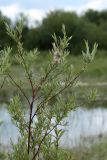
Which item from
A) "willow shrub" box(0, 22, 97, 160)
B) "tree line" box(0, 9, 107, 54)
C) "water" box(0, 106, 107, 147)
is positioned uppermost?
"tree line" box(0, 9, 107, 54)

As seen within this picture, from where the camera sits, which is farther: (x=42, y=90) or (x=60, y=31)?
(x=60, y=31)

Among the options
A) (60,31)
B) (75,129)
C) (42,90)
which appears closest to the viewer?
(42,90)

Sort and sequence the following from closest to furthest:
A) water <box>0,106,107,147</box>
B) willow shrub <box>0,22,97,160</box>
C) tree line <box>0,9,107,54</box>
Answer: willow shrub <box>0,22,97,160</box>
water <box>0,106,107,147</box>
tree line <box>0,9,107,54</box>

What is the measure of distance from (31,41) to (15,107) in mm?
42422

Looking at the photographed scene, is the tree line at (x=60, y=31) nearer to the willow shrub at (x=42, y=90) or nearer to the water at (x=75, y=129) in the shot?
the water at (x=75, y=129)

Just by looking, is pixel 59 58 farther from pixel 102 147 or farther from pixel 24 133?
pixel 102 147

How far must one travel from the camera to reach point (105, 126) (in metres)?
11.9

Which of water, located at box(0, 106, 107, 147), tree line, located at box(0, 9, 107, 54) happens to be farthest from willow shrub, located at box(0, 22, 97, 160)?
tree line, located at box(0, 9, 107, 54)

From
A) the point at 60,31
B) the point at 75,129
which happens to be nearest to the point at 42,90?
the point at 75,129

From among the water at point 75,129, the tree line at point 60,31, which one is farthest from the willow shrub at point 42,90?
the tree line at point 60,31

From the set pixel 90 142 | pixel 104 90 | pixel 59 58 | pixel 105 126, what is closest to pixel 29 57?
pixel 59 58

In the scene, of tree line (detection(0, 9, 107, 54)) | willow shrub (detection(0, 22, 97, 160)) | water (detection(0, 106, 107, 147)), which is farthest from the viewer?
tree line (detection(0, 9, 107, 54))

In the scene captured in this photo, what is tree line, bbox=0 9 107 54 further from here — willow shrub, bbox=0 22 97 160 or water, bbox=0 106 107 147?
willow shrub, bbox=0 22 97 160

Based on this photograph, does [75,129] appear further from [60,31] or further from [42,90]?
[60,31]
